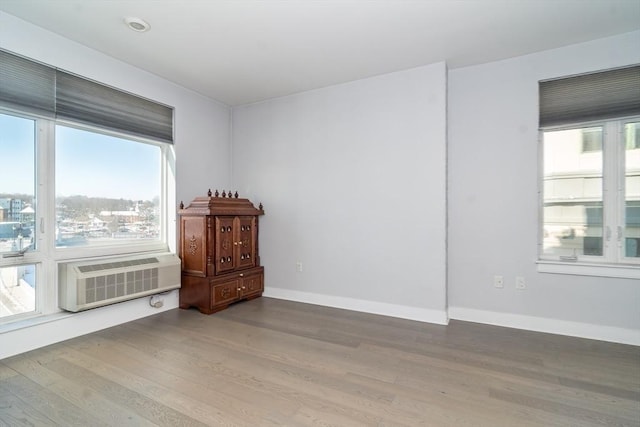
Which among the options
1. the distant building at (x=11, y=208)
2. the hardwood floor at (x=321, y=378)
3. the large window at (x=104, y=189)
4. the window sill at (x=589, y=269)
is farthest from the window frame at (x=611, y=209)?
the distant building at (x=11, y=208)

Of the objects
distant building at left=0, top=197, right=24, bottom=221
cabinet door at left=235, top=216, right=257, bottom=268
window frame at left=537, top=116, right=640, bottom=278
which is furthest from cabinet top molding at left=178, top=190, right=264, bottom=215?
window frame at left=537, top=116, right=640, bottom=278

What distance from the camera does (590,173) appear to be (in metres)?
2.93

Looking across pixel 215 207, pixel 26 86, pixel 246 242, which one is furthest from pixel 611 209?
pixel 26 86

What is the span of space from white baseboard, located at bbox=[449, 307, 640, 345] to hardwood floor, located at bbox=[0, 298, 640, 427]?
0.12 meters

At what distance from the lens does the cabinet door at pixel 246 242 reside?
394cm

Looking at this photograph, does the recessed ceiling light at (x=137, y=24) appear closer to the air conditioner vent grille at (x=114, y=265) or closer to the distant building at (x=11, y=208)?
the distant building at (x=11, y=208)

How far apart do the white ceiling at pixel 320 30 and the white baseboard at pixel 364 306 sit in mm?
2639

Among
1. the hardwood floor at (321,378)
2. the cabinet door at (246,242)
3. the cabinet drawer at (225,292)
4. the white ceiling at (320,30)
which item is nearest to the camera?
the hardwood floor at (321,378)

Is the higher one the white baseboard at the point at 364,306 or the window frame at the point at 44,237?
the window frame at the point at 44,237

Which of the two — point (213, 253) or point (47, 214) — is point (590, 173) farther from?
point (47, 214)

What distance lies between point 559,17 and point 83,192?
452 centimetres

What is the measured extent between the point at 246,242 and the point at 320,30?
262 cm

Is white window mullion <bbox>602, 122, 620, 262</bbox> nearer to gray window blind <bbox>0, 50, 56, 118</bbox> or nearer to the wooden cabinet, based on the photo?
the wooden cabinet

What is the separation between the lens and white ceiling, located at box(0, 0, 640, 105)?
2344 mm
